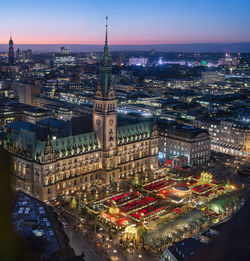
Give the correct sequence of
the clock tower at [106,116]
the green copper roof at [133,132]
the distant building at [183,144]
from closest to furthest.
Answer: the clock tower at [106,116]
the green copper roof at [133,132]
the distant building at [183,144]

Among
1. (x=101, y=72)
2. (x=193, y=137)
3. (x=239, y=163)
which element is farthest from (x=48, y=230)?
(x=239, y=163)

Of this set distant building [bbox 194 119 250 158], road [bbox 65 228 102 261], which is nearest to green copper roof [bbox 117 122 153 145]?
road [bbox 65 228 102 261]

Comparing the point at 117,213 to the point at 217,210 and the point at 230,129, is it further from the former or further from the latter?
the point at 230,129

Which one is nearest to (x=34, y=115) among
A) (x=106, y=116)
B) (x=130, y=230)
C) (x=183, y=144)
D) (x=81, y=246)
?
(x=106, y=116)

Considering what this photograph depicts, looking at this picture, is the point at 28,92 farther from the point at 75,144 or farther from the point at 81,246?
the point at 81,246

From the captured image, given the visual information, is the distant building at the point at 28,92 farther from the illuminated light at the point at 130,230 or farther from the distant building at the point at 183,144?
the illuminated light at the point at 130,230

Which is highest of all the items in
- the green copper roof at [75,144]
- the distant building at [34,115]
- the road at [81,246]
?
the green copper roof at [75,144]

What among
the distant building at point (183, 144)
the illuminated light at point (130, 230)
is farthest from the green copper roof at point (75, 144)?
the distant building at point (183, 144)
